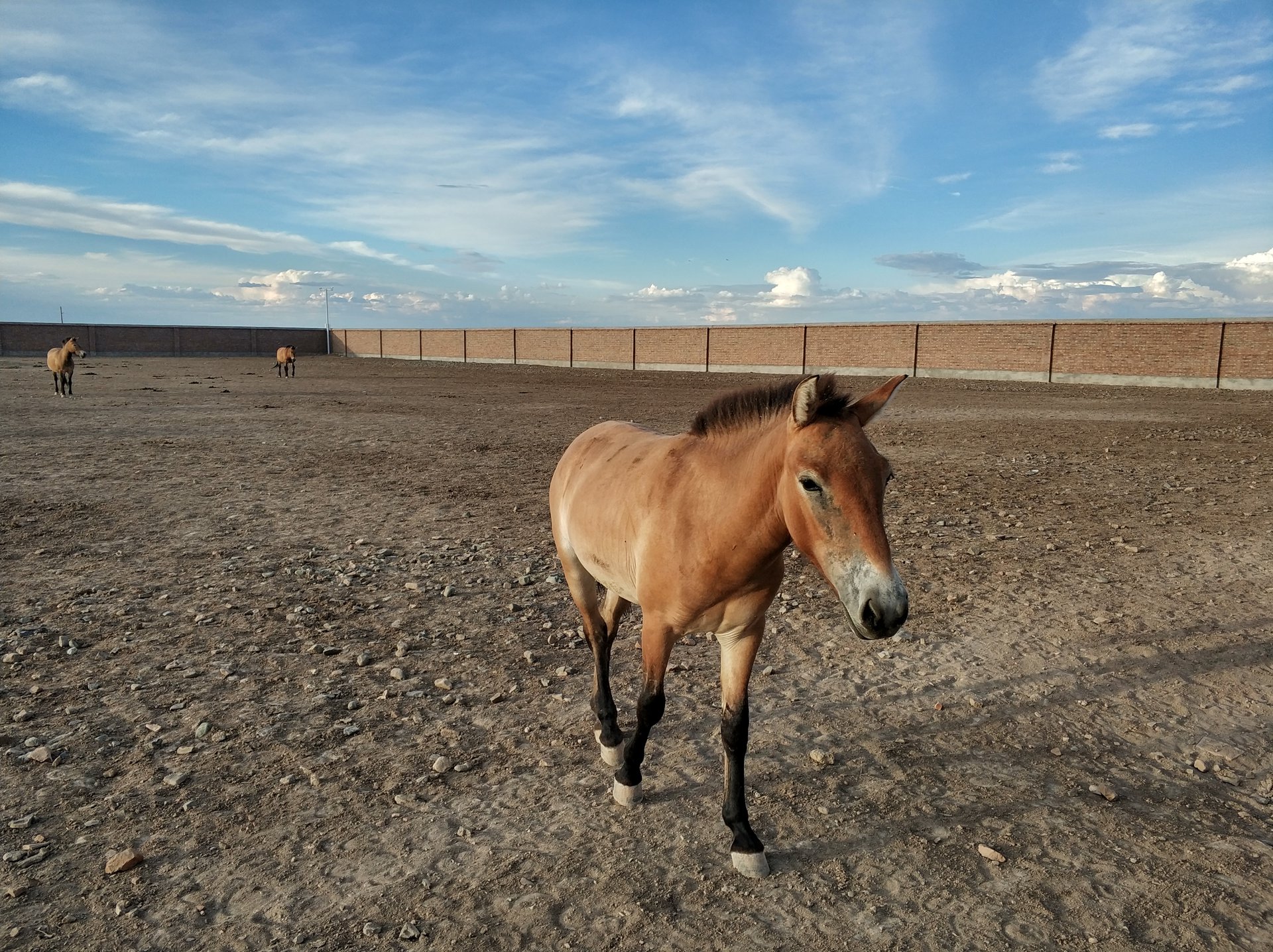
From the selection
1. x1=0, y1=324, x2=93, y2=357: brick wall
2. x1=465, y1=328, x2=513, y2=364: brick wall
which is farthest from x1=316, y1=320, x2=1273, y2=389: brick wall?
x1=0, y1=324, x2=93, y2=357: brick wall

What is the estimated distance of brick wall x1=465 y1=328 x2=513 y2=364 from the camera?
6294 centimetres

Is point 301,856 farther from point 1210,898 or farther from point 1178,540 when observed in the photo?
point 1178,540

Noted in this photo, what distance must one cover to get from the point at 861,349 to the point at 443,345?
4036 cm

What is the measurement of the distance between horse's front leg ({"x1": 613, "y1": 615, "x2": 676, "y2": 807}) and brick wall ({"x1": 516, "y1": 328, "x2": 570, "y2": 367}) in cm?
5496

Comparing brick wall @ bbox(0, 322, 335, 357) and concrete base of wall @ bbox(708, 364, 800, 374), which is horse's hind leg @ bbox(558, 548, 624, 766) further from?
brick wall @ bbox(0, 322, 335, 357)

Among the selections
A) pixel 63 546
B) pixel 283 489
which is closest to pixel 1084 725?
pixel 63 546

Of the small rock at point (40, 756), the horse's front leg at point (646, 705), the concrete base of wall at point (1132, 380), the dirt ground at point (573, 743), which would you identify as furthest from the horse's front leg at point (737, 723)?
the concrete base of wall at point (1132, 380)

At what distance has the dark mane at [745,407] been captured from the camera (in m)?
3.29

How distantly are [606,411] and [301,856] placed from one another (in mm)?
19255

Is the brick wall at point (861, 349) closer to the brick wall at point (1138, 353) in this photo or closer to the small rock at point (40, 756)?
the brick wall at point (1138, 353)

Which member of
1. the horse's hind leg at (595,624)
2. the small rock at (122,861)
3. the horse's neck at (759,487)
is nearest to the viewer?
the horse's neck at (759,487)

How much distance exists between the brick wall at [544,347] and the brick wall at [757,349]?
13.3 m

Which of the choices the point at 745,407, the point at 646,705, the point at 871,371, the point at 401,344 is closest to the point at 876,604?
the point at 745,407

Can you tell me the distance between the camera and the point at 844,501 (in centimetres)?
271
